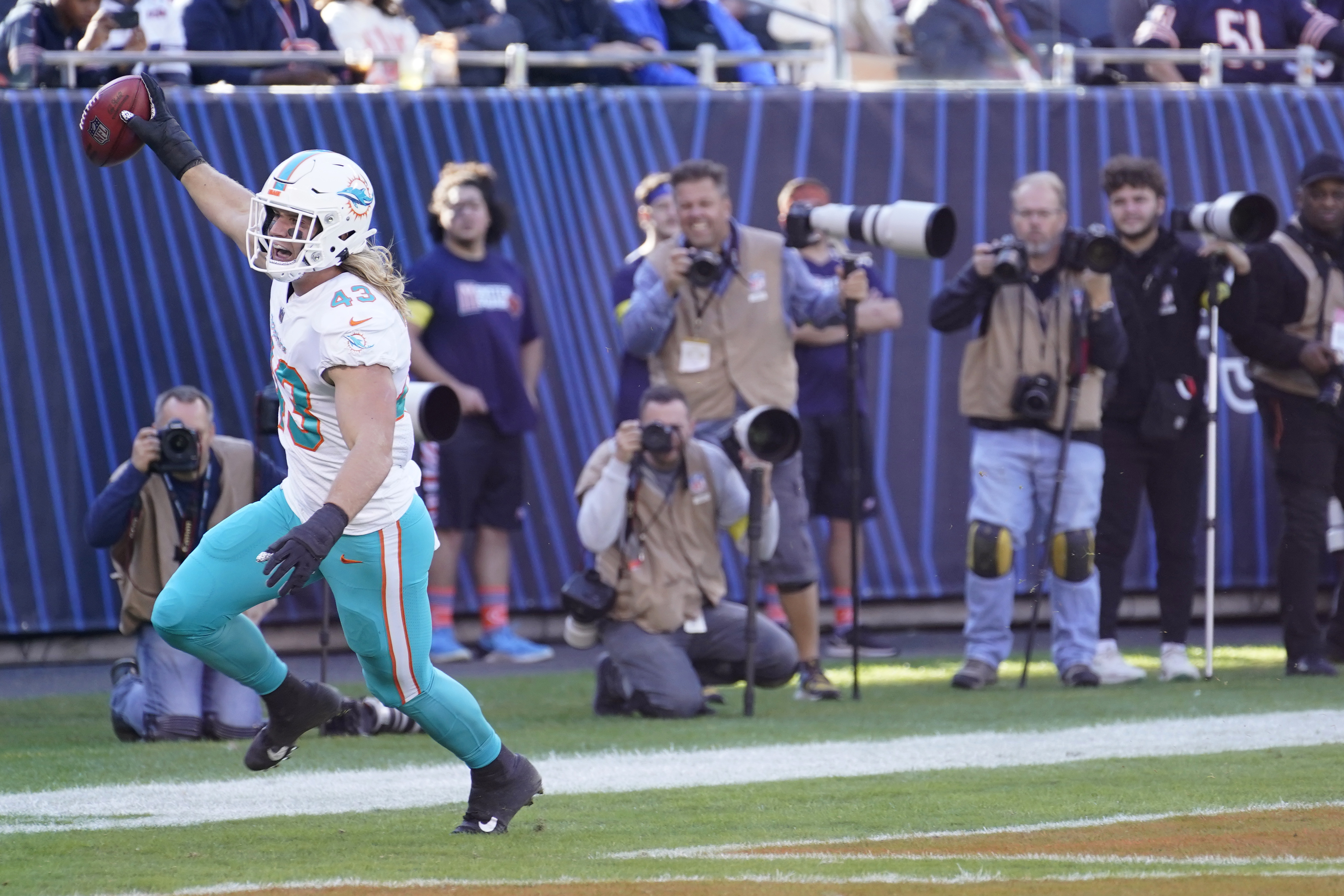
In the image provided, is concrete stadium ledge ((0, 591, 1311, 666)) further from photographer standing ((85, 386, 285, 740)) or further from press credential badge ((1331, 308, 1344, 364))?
press credential badge ((1331, 308, 1344, 364))

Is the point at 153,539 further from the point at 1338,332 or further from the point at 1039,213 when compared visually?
the point at 1338,332

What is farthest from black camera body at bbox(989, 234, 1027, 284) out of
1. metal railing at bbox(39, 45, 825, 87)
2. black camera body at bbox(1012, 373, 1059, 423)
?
metal railing at bbox(39, 45, 825, 87)

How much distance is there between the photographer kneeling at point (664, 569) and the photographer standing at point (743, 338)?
0.90ft

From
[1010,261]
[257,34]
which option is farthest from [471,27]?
[1010,261]

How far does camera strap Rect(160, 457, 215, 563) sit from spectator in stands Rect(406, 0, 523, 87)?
3744 millimetres

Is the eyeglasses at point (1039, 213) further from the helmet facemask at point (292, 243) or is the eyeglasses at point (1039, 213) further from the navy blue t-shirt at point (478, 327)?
the helmet facemask at point (292, 243)

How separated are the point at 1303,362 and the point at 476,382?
403 cm

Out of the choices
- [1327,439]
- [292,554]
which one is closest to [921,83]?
[1327,439]

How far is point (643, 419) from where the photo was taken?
8000 mm

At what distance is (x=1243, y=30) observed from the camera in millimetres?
11359

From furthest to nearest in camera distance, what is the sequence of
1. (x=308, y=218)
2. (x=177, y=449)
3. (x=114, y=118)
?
(x=177, y=449) < (x=114, y=118) < (x=308, y=218)

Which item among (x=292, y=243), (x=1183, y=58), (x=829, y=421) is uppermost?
(x=1183, y=58)

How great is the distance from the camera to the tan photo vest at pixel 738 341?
28.1 feet

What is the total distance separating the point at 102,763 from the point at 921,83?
20.4ft
